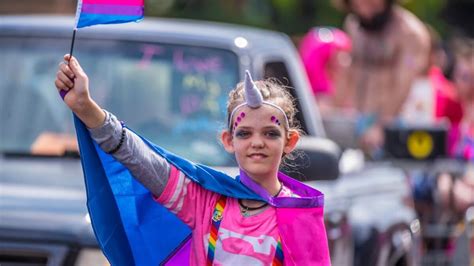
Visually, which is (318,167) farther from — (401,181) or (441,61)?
(441,61)

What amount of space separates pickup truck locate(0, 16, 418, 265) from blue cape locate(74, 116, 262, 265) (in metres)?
1.40

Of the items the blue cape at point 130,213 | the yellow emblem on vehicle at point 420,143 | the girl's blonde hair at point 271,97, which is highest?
the girl's blonde hair at point 271,97

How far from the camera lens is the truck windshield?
6602 millimetres

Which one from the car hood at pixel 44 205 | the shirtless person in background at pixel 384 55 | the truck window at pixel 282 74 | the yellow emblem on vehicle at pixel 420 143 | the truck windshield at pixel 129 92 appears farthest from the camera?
the shirtless person in background at pixel 384 55

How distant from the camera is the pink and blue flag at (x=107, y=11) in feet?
14.5

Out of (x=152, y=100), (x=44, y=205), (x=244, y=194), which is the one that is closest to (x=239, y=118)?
(x=244, y=194)

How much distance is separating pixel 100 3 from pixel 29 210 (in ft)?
4.95

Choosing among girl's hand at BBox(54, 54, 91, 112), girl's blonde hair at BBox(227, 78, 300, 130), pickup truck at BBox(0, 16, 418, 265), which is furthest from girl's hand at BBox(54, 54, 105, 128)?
pickup truck at BBox(0, 16, 418, 265)

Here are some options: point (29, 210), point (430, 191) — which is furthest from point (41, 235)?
point (430, 191)

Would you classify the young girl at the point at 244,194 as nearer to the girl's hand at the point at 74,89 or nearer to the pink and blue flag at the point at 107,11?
the girl's hand at the point at 74,89

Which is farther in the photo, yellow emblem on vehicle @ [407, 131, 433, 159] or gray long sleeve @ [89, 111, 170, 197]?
yellow emblem on vehicle @ [407, 131, 433, 159]

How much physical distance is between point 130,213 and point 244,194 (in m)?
0.40

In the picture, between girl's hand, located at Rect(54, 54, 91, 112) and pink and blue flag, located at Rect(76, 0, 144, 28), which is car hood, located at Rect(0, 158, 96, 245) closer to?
pink and blue flag, located at Rect(76, 0, 144, 28)

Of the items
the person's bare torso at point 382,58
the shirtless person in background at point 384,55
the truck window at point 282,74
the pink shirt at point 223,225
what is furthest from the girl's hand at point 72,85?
the person's bare torso at point 382,58
